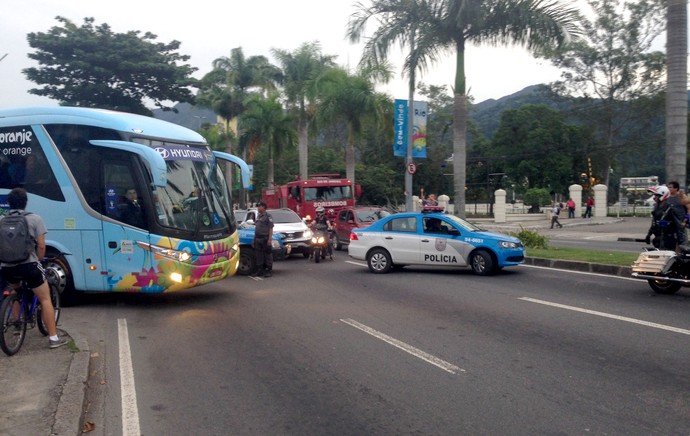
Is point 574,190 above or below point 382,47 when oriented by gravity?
below

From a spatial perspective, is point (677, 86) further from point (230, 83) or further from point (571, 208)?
point (230, 83)

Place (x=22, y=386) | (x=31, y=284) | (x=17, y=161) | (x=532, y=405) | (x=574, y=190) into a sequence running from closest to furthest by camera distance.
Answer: (x=532, y=405)
(x=22, y=386)
(x=31, y=284)
(x=17, y=161)
(x=574, y=190)

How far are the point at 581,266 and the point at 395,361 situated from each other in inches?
387

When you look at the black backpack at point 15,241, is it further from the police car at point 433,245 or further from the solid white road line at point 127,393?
the police car at point 433,245

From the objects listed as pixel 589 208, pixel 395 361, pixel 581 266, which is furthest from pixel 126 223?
pixel 589 208

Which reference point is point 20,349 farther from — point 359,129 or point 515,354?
point 359,129

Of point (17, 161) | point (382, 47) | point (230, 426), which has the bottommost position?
point (230, 426)

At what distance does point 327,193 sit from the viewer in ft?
93.9

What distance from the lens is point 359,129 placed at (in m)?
34.5

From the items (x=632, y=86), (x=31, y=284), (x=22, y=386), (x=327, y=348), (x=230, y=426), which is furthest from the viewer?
(x=632, y=86)

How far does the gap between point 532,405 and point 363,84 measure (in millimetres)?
28658

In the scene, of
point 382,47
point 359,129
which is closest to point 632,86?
point 359,129

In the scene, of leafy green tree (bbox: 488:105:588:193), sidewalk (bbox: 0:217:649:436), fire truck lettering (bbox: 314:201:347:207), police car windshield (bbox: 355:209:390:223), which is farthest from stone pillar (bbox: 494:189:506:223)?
sidewalk (bbox: 0:217:649:436)

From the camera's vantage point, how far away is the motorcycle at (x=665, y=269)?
1077cm
